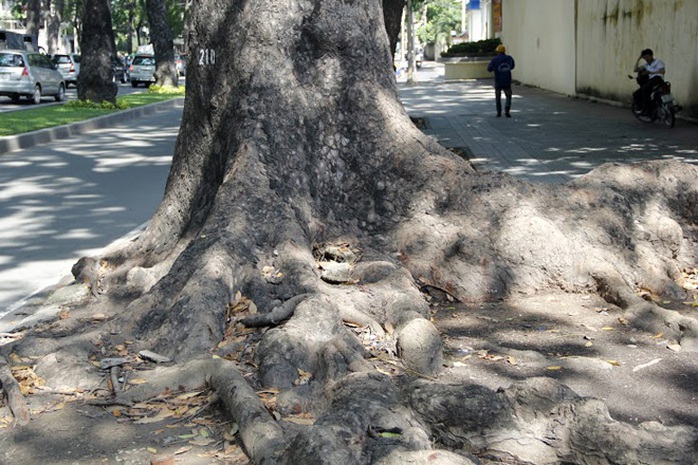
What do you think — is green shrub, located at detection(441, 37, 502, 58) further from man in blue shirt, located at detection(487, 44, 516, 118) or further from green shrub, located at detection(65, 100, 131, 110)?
man in blue shirt, located at detection(487, 44, 516, 118)

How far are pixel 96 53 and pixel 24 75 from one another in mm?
5170

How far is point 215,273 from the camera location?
530 cm

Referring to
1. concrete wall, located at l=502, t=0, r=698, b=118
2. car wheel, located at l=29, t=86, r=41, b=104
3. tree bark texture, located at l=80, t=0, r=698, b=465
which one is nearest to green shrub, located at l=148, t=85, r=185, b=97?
car wheel, located at l=29, t=86, r=41, b=104

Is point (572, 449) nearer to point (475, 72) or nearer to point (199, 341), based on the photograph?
point (199, 341)

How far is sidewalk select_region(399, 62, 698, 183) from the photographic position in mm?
13516

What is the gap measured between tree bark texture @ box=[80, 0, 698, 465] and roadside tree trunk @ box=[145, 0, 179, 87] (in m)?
33.5

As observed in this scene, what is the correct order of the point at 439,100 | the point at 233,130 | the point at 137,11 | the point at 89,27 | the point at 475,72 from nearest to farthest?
the point at 233,130
the point at 89,27
the point at 439,100
the point at 475,72
the point at 137,11

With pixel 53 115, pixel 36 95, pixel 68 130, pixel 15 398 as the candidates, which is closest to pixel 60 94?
pixel 36 95

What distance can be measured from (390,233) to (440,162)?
625 mm

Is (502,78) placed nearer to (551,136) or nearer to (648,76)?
(648,76)

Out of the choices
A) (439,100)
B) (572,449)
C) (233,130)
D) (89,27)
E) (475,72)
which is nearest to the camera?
(572,449)

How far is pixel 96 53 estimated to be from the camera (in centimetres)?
2730

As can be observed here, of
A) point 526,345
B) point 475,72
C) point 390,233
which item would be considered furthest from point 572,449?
point 475,72

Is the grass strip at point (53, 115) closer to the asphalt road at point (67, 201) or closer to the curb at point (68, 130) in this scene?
the curb at point (68, 130)
